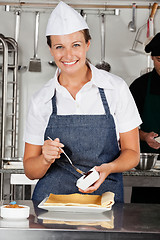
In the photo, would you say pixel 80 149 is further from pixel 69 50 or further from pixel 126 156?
pixel 69 50

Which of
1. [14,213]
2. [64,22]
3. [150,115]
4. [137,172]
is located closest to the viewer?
[14,213]

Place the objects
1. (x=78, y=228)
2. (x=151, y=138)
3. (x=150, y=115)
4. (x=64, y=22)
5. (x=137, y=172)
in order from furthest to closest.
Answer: (x=150, y=115), (x=151, y=138), (x=137, y=172), (x=64, y=22), (x=78, y=228)

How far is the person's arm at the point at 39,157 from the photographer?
5.71 feet

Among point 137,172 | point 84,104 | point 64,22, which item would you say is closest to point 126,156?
point 84,104

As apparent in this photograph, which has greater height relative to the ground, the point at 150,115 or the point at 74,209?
the point at 150,115

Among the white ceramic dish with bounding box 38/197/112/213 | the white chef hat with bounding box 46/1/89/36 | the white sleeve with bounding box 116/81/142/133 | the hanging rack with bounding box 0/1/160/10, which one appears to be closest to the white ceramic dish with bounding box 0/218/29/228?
the white ceramic dish with bounding box 38/197/112/213

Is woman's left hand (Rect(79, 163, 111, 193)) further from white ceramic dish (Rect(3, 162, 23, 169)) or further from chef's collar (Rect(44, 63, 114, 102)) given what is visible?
white ceramic dish (Rect(3, 162, 23, 169))

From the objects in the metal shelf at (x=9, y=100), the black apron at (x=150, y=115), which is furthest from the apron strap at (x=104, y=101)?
the metal shelf at (x=9, y=100)

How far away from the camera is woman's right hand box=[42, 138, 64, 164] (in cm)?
171

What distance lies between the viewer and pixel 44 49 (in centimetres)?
525

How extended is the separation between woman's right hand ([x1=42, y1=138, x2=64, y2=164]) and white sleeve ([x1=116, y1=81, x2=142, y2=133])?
0.38m

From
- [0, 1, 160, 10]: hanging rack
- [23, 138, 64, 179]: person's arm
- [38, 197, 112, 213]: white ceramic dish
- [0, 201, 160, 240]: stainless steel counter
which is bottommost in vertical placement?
[0, 201, 160, 240]: stainless steel counter

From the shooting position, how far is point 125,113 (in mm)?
2016

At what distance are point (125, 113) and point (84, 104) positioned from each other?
0.64ft
